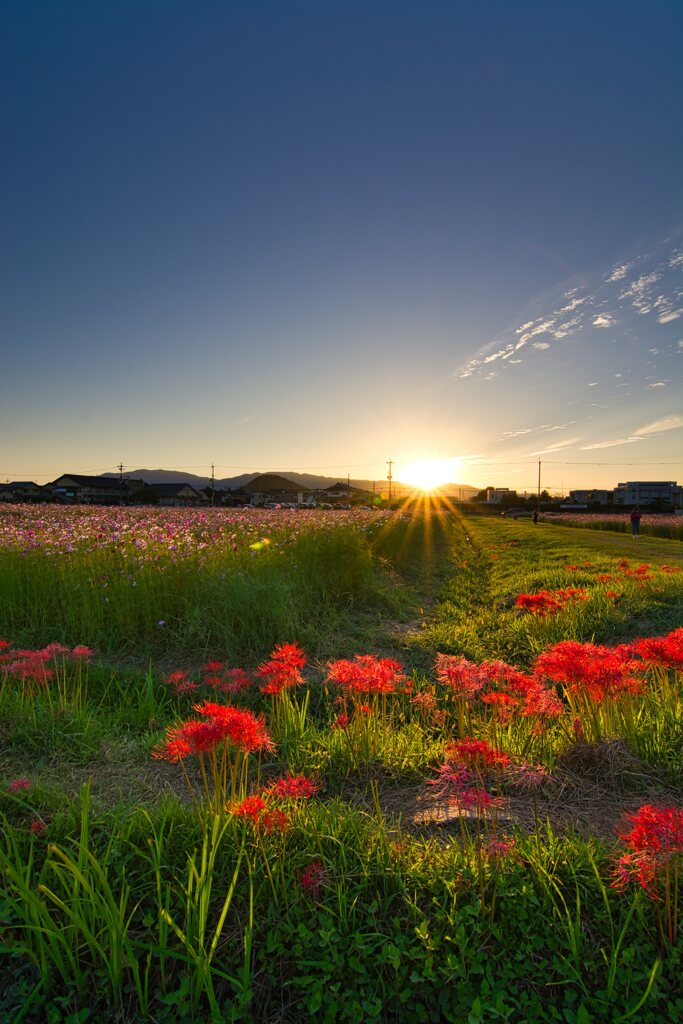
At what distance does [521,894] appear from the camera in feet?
6.56

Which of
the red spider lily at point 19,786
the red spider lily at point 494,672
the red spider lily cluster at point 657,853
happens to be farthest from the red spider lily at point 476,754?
the red spider lily at point 19,786

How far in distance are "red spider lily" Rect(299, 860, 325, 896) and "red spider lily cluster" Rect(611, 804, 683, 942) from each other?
1.06 meters

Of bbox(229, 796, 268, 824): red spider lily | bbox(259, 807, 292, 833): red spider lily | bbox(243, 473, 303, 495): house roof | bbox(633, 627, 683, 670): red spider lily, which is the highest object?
bbox(243, 473, 303, 495): house roof

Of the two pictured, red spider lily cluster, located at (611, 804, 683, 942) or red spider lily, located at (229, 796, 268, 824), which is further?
red spider lily, located at (229, 796, 268, 824)

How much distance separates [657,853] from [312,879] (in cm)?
125

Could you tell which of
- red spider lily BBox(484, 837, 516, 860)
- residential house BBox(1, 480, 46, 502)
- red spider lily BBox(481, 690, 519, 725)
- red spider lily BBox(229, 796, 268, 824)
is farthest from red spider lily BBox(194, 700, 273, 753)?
residential house BBox(1, 480, 46, 502)

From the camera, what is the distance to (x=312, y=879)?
6.64 ft

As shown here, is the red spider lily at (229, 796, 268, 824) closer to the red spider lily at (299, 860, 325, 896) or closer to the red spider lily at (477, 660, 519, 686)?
the red spider lily at (299, 860, 325, 896)

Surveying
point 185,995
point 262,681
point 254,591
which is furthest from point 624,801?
point 254,591

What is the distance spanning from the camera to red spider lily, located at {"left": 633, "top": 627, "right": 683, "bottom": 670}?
107 inches

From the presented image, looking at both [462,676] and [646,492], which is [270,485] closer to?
[646,492]

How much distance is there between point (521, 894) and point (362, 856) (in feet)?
2.07

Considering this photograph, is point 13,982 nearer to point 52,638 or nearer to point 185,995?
point 185,995

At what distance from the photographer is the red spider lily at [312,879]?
6.60ft
